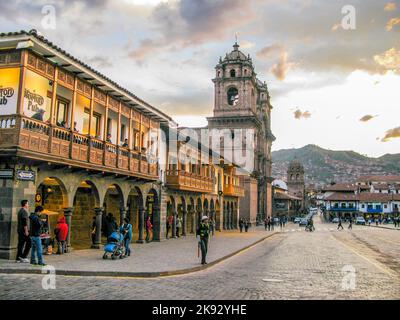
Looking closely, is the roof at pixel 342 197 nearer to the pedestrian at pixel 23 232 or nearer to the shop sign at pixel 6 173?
the pedestrian at pixel 23 232

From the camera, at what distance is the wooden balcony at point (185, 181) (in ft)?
88.5

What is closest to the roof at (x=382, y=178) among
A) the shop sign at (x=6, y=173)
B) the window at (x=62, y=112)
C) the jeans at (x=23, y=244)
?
the window at (x=62, y=112)

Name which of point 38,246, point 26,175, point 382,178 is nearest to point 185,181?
point 26,175

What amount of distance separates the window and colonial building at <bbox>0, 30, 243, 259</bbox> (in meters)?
0.05

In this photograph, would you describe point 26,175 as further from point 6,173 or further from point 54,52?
point 54,52

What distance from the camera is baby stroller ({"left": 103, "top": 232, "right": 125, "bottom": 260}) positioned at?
14.7 m

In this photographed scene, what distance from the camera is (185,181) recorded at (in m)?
28.4

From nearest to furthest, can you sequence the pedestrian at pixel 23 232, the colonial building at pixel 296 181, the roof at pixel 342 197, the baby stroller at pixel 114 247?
the pedestrian at pixel 23 232
the baby stroller at pixel 114 247
the roof at pixel 342 197
the colonial building at pixel 296 181

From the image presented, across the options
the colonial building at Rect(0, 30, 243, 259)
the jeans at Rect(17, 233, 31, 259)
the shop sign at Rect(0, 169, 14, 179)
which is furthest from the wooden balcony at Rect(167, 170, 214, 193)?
the jeans at Rect(17, 233, 31, 259)

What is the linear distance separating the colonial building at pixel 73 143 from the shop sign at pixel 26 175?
36mm
